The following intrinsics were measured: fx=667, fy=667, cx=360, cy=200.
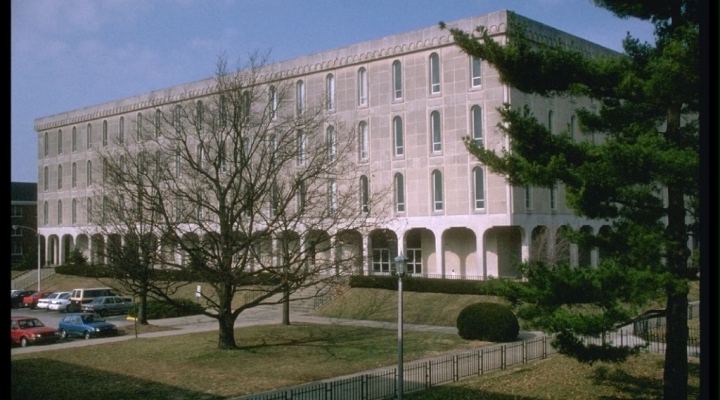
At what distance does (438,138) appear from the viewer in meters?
45.3

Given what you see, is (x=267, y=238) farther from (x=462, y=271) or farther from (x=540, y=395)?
(x=462, y=271)

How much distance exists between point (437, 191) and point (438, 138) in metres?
3.61

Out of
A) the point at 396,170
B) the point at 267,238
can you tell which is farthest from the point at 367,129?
the point at 267,238

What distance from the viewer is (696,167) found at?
44.2 feet

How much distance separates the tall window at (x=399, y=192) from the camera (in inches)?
1858

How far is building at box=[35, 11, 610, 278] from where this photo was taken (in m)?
42.5

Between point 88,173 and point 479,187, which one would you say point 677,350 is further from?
point 88,173

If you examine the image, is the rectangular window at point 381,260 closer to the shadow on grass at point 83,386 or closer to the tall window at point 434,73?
the tall window at point 434,73

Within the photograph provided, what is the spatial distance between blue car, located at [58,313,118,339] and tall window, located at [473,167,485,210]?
23.3 meters

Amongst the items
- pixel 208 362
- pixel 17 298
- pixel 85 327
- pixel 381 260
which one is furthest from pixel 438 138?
pixel 17 298

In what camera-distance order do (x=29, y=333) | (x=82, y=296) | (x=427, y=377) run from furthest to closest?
(x=82, y=296), (x=29, y=333), (x=427, y=377)

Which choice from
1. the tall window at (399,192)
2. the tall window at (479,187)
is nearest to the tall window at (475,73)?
the tall window at (479,187)

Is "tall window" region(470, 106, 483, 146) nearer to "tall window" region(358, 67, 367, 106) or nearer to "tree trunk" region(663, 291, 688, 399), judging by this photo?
"tall window" region(358, 67, 367, 106)

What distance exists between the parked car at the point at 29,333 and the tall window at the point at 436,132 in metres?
25.8
